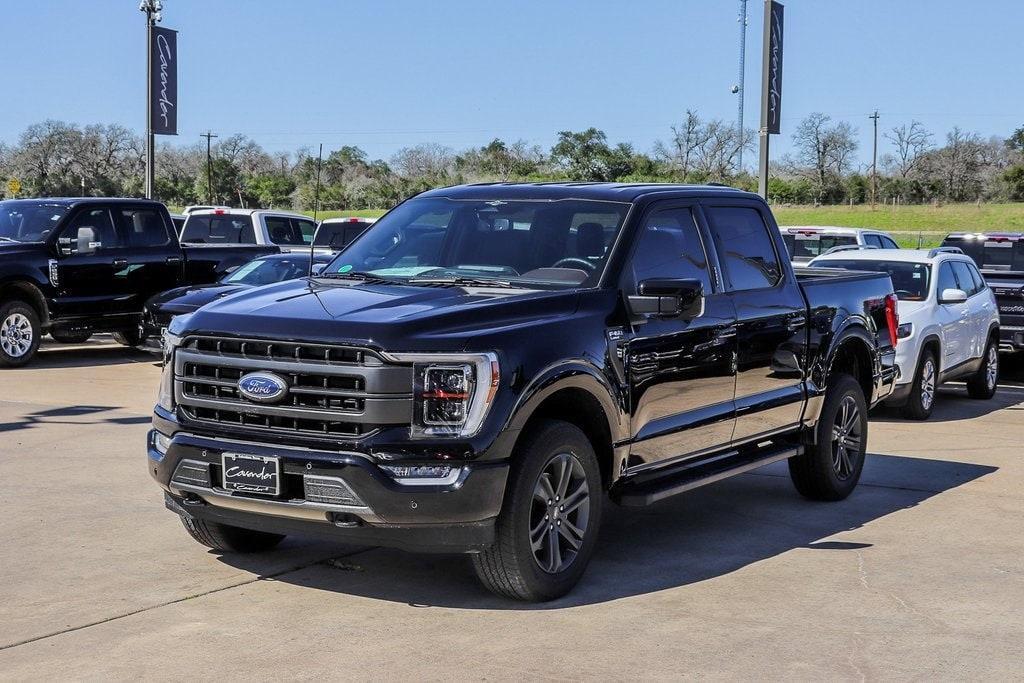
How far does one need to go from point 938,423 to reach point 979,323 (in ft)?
7.75

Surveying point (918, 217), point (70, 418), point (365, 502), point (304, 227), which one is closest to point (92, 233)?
point (70, 418)

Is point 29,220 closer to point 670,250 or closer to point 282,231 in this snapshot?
point 282,231

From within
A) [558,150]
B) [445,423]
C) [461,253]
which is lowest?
[445,423]

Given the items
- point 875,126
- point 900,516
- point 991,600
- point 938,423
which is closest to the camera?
point 991,600

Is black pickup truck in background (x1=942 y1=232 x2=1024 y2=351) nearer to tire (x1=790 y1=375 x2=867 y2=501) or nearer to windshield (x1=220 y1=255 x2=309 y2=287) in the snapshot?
tire (x1=790 y1=375 x2=867 y2=501)

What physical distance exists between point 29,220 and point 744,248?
38.9ft

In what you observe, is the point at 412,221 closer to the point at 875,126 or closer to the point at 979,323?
the point at 979,323

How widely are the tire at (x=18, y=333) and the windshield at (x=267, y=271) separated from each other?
7.91 feet

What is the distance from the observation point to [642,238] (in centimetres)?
682

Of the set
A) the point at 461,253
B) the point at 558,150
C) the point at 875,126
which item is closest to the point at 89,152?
the point at 558,150

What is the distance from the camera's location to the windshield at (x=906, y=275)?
530 inches

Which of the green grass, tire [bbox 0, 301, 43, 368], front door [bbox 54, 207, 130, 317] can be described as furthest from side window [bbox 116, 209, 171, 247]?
the green grass

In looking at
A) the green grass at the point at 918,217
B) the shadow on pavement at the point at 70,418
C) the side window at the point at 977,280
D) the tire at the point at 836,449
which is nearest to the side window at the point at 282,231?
the shadow on pavement at the point at 70,418

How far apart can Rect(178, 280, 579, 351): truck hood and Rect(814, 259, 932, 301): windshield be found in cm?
816
